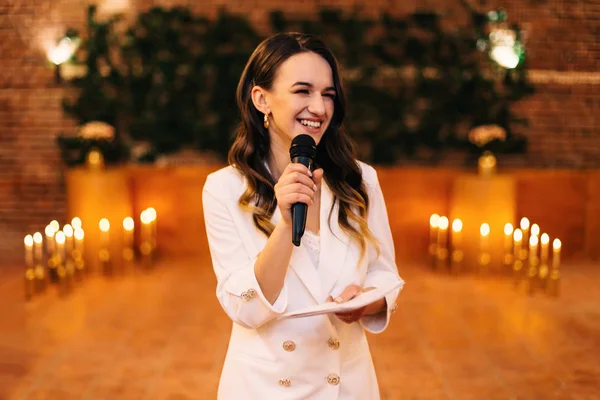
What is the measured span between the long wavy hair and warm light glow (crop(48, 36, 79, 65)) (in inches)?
236

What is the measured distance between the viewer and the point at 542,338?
4.59 m

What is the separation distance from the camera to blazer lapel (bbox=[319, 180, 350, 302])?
1563 mm

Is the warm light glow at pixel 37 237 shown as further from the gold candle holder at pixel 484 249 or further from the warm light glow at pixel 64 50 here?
the gold candle holder at pixel 484 249

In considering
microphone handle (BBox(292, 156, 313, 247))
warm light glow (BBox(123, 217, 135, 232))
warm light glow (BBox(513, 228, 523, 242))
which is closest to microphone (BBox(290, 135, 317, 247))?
microphone handle (BBox(292, 156, 313, 247))

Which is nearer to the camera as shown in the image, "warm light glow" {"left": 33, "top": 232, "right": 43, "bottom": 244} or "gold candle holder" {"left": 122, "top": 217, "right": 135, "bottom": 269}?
"warm light glow" {"left": 33, "top": 232, "right": 43, "bottom": 244}

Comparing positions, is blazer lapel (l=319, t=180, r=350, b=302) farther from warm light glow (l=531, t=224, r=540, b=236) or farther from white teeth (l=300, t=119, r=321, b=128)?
warm light glow (l=531, t=224, r=540, b=236)

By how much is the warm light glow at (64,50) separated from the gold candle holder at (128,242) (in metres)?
1.94

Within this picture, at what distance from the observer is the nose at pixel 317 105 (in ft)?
5.00

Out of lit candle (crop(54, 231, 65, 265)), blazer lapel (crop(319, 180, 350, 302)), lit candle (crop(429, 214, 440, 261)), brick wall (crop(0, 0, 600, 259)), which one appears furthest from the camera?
brick wall (crop(0, 0, 600, 259))

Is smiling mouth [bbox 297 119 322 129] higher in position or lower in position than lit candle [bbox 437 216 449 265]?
higher

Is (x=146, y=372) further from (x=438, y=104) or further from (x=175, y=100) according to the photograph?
(x=438, y=104)

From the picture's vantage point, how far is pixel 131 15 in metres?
7.38

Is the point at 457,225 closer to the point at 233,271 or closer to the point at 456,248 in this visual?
the point at 456,248

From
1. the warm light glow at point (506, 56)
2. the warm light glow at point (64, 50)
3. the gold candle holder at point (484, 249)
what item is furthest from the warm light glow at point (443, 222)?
the warm light glow at point (64, 50)
